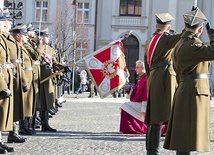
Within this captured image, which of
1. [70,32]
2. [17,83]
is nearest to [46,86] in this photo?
[17,83]

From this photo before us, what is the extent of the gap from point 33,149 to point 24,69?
1.84 metres

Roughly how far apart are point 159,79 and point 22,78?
2.40 m

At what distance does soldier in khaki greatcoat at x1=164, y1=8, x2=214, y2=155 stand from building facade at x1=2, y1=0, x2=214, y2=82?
128ft

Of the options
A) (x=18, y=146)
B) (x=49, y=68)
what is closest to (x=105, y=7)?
(x=49, y=68)

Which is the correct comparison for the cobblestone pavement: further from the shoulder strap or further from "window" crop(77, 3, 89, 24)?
"window" crop(77, 3, 89, 24)

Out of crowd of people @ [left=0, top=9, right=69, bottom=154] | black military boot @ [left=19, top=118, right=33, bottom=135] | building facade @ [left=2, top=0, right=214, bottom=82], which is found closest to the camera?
crowd of people @ [left=0, top=9, right=69, bottom=154]

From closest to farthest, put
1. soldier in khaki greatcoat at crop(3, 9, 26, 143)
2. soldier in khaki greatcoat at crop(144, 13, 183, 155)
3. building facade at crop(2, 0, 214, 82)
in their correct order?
1. soldier in khaki greatcoat at crop(144, 13, 183, 155)
2. soldier in khaki greatcoat at crop(3, 9, 26, 143)
3. building facade at crop(2, 0, 214, 82)

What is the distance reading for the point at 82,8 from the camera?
4788cm

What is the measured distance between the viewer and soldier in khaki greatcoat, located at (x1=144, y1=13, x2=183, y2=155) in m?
8.17

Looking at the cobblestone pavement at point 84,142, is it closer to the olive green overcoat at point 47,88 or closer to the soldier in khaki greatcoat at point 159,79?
the olive green overcoat at point 47,88

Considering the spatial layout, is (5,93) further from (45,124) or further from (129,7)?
(129,7)

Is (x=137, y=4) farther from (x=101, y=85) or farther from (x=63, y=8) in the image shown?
(x=101, y=85)

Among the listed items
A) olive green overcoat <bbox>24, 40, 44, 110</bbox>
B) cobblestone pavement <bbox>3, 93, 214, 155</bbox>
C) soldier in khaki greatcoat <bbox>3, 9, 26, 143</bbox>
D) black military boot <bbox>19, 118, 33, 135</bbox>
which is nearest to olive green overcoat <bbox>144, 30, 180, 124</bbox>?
cobblestone pavement <bbox>3, 93, 214, 155</bbox>

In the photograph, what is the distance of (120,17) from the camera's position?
46844mm
